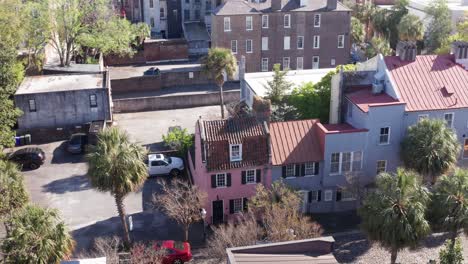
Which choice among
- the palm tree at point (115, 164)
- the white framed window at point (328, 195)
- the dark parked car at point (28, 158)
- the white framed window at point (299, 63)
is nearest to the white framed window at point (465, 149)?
the white framed window at point (328, 195)

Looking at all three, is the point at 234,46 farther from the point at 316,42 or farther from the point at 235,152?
the point at 235,152

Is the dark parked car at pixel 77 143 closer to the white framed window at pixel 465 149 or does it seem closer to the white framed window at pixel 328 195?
the white framed window at pixel 328 195

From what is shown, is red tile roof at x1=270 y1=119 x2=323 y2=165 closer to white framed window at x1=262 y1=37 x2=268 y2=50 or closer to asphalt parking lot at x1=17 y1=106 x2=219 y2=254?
asphalt parking lot at x1=17 y1=106 x2=219 y2=254

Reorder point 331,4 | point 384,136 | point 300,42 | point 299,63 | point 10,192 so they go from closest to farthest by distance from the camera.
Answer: point 10,192 < point 384,136 < point 331,4 < point 300,42 < point 299,63

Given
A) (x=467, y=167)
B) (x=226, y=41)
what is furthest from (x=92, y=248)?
(x=226, y=41)

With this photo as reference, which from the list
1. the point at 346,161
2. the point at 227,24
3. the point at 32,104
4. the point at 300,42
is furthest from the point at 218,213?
the point at 300,42
